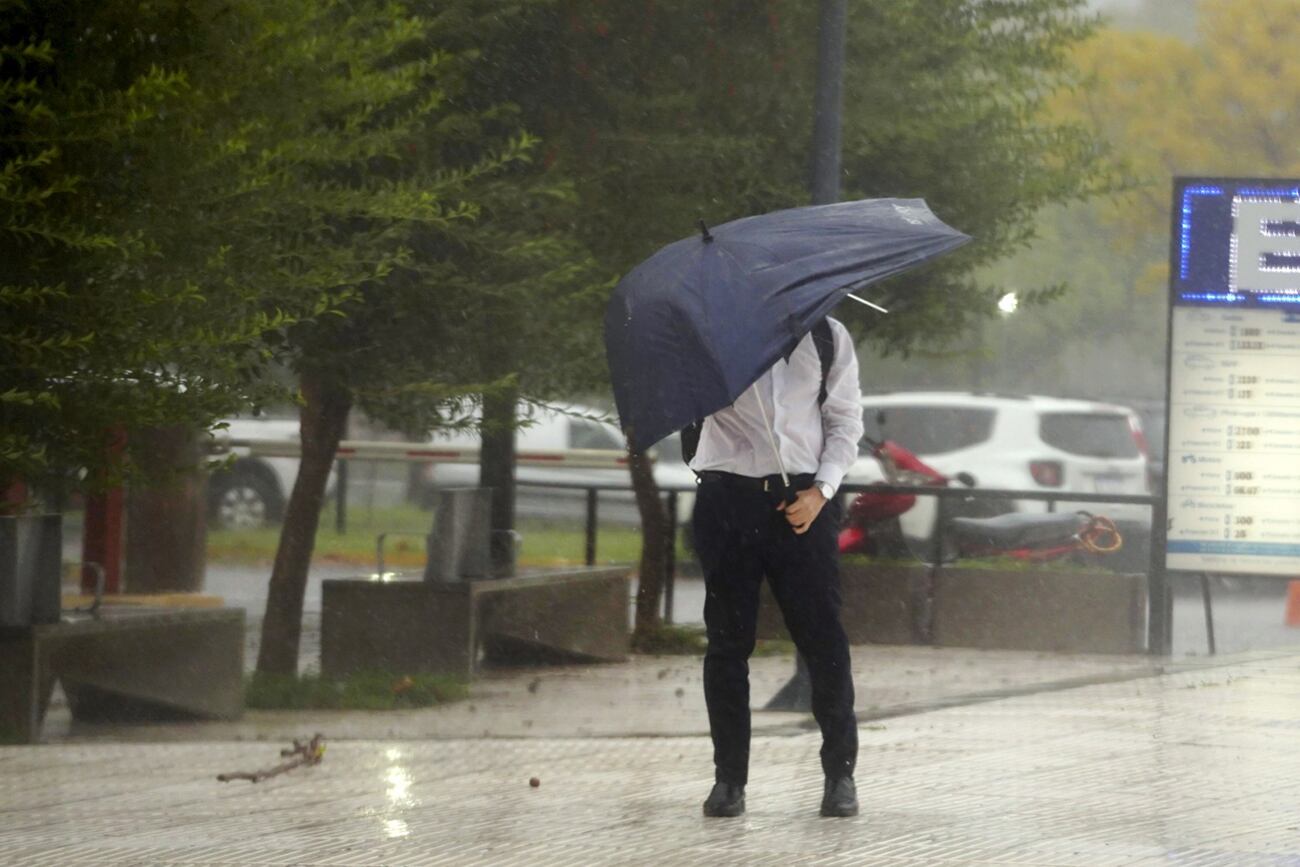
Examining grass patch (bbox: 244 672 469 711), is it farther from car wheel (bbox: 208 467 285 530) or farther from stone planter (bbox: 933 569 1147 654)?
car wheel (bbox: 208 467 285 530)

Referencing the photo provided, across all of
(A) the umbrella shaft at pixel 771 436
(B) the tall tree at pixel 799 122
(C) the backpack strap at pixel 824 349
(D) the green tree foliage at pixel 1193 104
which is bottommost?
(A) the umbrella shaft at pixel 771 436

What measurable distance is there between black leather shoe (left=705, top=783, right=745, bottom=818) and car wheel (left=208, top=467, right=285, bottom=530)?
19.8 m

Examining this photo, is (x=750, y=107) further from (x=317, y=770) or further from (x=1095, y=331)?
(x=1095, y=331)

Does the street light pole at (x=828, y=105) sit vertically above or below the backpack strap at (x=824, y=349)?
above

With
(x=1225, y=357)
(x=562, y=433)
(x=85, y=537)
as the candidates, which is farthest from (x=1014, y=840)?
(x=562, y=433)

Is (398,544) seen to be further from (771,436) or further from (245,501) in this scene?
(771,436)

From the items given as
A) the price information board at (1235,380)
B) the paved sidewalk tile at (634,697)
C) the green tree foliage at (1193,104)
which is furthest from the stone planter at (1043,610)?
the green tree foliage at (1193,104)

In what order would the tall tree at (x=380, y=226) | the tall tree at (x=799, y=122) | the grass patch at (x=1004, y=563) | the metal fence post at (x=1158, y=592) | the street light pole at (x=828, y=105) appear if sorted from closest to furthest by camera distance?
the tall tree at (x=380, y=226)
the street light pole at (x=828, y=105)
the tall tree at (x=799, y=122)
the metal fence post at (x=1158, y=592)
the grass patch at (x=1004, y=563)

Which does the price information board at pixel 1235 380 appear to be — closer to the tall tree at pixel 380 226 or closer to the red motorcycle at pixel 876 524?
the red motorcycle at pixel 876 524

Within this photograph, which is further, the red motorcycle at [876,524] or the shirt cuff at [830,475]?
the red motorcycle at [876,524]

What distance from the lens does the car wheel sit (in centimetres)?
2522

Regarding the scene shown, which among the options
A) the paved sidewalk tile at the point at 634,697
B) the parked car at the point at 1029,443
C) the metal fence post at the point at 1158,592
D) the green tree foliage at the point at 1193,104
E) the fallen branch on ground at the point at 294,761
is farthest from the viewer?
the green tree foliage at the point at 1193,104

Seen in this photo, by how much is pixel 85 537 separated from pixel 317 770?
20.9 feet

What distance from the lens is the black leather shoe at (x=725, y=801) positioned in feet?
19.4
